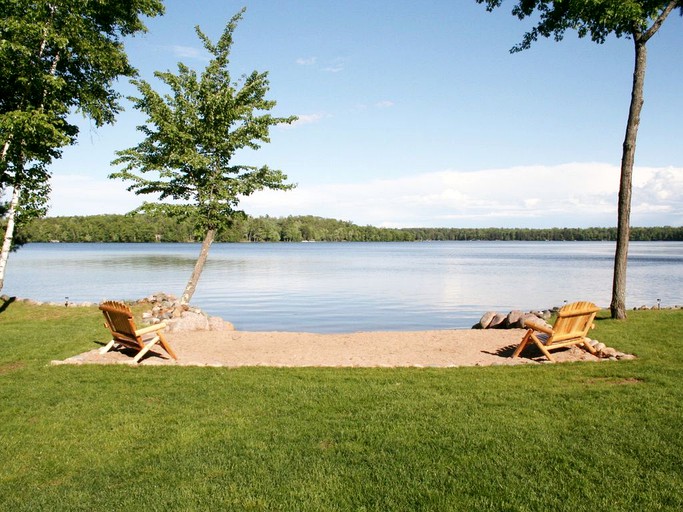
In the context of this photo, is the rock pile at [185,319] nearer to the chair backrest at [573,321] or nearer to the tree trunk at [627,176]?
the chair backrest at [573,321]

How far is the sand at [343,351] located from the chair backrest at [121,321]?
16.2 inches

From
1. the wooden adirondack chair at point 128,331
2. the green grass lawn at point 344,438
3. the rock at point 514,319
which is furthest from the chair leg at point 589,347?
the wooden adirondack chair at point 128,331

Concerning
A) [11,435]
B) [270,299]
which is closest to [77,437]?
[11,435]

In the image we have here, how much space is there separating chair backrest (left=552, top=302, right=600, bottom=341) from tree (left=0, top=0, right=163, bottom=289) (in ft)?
40.4

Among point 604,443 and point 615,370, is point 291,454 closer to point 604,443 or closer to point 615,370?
point 604,443

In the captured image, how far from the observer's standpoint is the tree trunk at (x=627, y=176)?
1361 centimetres

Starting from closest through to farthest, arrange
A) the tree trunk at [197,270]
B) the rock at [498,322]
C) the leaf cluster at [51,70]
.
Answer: the leaf cluster at [51,70]
the rock at [498,322]
the tree trunk at [197,270]

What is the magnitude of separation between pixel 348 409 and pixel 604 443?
2.86 metres

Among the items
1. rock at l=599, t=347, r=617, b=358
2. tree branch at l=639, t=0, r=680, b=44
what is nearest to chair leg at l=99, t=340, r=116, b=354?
rock at l=599, t=347, r=617, b=358

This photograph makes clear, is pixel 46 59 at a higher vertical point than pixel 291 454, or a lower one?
higher

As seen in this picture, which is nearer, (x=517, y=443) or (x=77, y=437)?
(x=517, y=443)

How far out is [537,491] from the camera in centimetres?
446

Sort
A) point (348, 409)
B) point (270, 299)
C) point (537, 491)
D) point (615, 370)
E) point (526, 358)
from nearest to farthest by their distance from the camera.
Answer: point (537, 491), point (348, 409), point (615, 370), point (526, 358), point (270, 299)

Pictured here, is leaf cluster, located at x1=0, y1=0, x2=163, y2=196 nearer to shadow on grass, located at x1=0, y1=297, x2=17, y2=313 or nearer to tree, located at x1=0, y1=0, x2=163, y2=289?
tree, located at x1=0, y1=0, x2=163, y2=289
